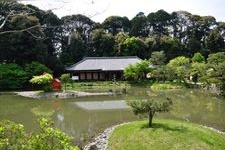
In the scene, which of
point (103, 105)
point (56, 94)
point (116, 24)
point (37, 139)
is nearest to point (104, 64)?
point (56, 94)

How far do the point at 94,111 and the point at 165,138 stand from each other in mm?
10386

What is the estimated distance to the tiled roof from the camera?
4350cm

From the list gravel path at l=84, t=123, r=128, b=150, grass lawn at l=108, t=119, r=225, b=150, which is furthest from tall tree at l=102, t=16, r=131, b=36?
grass lawn at l=108, t=119, r=225, b=150

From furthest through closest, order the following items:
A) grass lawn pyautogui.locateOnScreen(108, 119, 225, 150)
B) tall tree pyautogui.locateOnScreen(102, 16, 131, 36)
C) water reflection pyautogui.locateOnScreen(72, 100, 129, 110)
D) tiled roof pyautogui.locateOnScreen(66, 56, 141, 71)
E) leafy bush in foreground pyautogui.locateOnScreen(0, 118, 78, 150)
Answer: tall tree pyautogui.locateOnScreen(102, 16, 131, 36), tiled roof pyautogui.locateOnScreen(66, 56, 141, 71), water reflection pyautogui.locateOnScreen(72, 100, 129, 110), grass lawn pyautogui.locateOnScreen(108, 119, 225, 150), leafy bush in foreground pyautogui.locateOnScreen(0, 118, 78, 150)

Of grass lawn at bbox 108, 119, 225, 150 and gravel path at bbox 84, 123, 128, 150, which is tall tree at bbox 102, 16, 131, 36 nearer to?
gravel path at bbox 84, 123, 128, 150

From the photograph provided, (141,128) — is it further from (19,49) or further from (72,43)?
(72,43)

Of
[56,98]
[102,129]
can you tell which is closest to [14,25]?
[56,98]

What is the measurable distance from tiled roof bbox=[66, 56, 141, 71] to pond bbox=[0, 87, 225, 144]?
13.5m

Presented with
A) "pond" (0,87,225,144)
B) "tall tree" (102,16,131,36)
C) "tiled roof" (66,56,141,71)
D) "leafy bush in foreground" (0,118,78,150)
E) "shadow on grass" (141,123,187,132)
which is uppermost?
"tall tree" (102,16,131,36)

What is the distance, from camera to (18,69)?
35750 mm

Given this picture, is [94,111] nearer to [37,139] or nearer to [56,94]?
[56,94]

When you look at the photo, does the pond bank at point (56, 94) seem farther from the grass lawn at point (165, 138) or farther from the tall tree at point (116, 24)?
the tall tree at point (116, 24)

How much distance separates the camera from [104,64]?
4447 centimetres

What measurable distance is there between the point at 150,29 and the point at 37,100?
117ft
